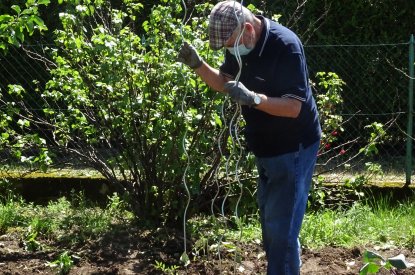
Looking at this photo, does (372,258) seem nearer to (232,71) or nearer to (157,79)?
(232,71)

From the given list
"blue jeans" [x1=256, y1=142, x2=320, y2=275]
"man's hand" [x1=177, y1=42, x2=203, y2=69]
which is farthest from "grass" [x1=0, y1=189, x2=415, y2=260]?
"man's hand" [x1=177, y1=42, x2=203, y2=69]

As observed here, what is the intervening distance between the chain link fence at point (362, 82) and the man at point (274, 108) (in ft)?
10.6

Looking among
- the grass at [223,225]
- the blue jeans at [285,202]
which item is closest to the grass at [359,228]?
the grass at [223,225]

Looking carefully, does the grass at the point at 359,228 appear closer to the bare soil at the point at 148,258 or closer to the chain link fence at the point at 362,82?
the bare soil at the point at 148,258

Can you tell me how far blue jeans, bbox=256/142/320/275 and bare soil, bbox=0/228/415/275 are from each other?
0.85 meters

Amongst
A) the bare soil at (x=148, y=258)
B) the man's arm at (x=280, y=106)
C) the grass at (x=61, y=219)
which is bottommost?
the bare soil at (x=148, y=258)

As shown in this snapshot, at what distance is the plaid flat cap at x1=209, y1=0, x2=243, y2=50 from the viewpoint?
3.42 meters

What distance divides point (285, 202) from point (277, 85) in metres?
0.59

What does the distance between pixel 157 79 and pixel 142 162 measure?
0.63 m

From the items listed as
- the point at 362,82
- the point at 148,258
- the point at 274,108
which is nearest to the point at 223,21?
the point at 274,108

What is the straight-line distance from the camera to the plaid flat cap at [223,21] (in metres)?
3.42

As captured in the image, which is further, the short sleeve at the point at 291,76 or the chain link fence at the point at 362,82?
the chain link fence at the point at 362,82

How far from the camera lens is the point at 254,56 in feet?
11.5

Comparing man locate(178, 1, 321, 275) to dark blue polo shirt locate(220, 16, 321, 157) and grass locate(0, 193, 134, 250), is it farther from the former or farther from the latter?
grass locate(0, 193, 134, 250)
